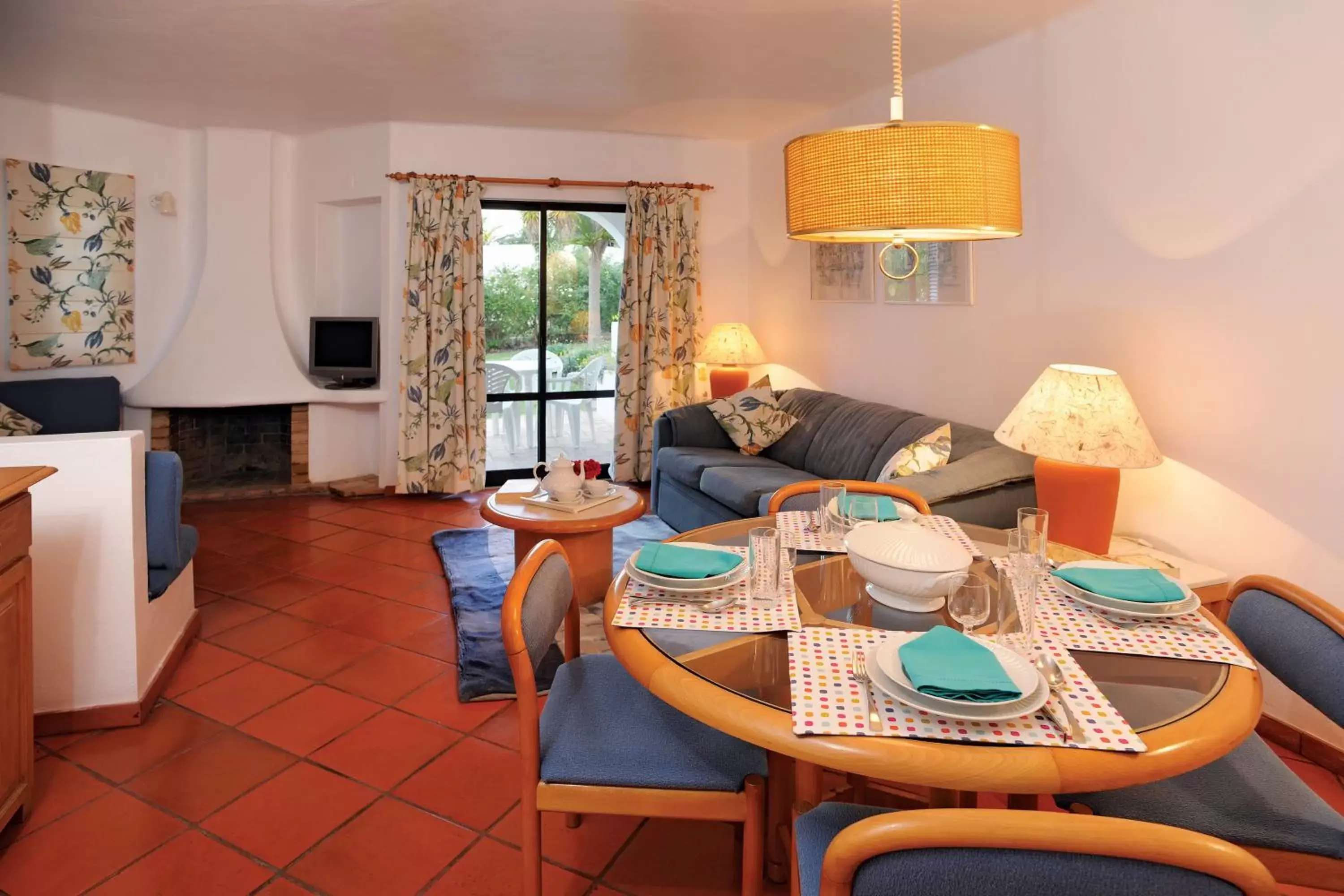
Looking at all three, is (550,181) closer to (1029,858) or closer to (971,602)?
(971,602)

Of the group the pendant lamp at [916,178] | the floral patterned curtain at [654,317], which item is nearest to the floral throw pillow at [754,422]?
the floral patterned curtain at [654,317]

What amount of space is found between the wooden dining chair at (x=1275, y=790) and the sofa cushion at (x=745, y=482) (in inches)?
93.3

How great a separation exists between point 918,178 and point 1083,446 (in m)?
1.58

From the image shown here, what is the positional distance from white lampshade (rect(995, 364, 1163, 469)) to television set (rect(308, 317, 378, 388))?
4.44m

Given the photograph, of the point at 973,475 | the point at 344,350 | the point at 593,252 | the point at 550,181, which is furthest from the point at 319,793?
the point at 593,252

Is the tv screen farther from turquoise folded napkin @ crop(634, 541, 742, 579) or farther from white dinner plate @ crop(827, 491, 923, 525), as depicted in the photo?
turquoise folded napkin @ crop(634, 541, 742, 579)

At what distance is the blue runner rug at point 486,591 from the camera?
118 inches

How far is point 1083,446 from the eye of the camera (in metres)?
2.82

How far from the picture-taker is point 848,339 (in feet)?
17.1

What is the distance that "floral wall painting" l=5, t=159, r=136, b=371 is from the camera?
5.07 m

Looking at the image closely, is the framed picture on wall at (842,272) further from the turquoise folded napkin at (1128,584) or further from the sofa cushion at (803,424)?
the turquoise folded napkin at (1128,584)

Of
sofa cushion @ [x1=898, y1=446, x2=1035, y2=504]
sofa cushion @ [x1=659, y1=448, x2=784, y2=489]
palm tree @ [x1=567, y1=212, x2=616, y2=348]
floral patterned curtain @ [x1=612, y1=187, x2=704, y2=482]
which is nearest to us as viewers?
sofa cushion @ [x1=898, y1=446, x2=1035, y2=504]

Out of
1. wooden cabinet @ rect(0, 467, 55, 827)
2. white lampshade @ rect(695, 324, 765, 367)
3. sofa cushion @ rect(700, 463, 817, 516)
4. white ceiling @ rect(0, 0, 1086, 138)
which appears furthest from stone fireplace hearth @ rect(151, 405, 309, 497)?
wooden cabinet @ rect(0, 467, 55, 827)

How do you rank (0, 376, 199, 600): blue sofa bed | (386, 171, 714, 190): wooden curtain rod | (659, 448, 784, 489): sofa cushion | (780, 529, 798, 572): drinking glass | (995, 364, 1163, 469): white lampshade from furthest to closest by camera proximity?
(386, 171, 714, 190): wooden curtain rod, (0, 376, 199, 600): blue sofa bed, (659, 448, 784, 489): sofa cushion, (995, 364, 1163, 469): white lampshade, (780, 529, 798, 572): drinking glass
